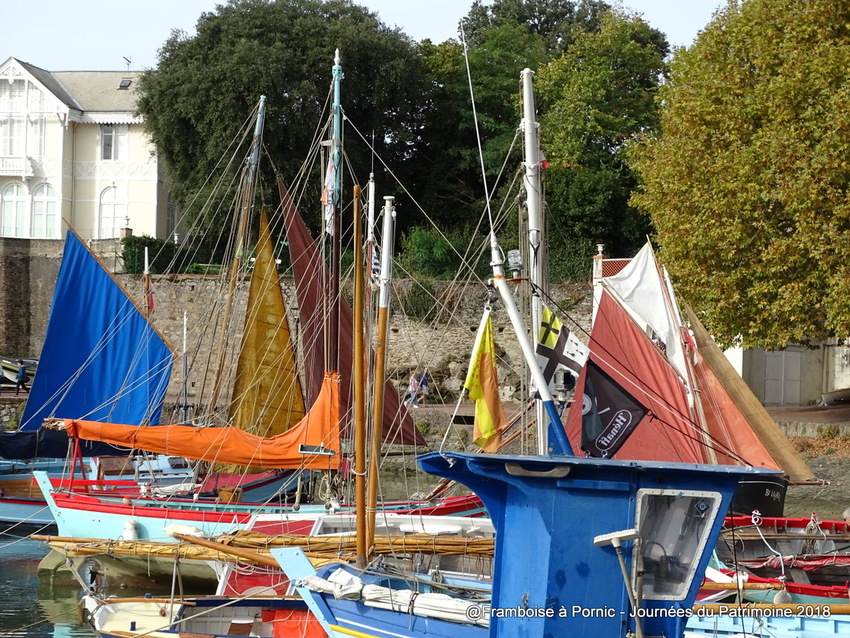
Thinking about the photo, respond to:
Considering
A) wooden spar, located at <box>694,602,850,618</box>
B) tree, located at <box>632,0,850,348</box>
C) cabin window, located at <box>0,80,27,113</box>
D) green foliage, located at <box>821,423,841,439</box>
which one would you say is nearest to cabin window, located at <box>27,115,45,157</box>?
cabin window, located at <box>0,80,27,113</box>

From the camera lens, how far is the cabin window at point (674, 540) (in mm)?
7863

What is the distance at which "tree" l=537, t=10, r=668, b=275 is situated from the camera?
35844mm

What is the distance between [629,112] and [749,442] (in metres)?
23.6

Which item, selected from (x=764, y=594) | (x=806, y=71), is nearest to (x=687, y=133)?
(x=806, y=71)

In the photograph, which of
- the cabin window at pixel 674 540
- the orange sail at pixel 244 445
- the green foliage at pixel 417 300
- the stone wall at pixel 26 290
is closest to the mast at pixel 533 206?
the cabin window at pixel 674 540

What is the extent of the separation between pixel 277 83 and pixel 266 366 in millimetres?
17382

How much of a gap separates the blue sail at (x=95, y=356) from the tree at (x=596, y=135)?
1591cm

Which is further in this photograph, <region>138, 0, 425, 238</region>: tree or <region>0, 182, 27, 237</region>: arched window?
<region>0, 182, 27, 237</region>: arched window

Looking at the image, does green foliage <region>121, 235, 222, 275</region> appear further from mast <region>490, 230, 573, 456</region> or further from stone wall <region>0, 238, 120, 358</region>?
mast <region>490, 230, 573, 456</region>

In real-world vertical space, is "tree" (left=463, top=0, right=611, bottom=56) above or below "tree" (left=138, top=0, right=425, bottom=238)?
above

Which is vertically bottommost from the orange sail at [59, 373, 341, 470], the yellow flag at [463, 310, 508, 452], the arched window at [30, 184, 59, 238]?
the orange sail at [59, 373, 341, 470]

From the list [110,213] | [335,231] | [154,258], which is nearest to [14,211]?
[110,213]

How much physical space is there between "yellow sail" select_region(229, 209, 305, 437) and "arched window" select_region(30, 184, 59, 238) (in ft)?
90.0

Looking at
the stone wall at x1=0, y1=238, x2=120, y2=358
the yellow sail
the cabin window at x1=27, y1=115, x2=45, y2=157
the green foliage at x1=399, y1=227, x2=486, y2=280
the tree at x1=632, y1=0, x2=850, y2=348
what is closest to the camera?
the yellow sail
